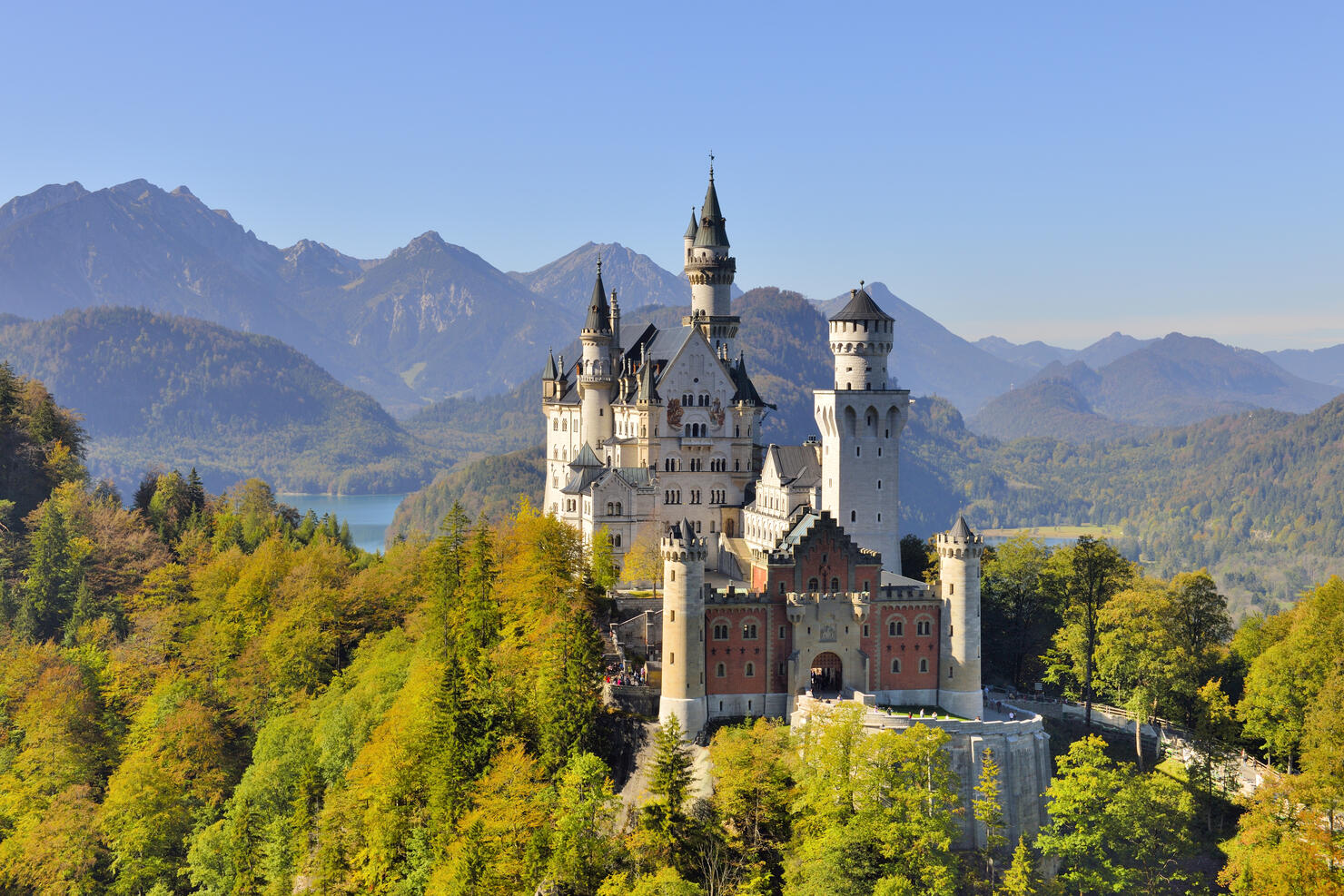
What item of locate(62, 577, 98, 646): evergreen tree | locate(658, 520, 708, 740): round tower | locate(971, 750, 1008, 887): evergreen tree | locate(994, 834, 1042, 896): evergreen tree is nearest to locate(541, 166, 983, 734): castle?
locate(658, 520, 708, 740): round tower

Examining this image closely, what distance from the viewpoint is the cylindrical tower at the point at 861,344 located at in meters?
80.9

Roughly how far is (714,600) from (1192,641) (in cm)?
3133

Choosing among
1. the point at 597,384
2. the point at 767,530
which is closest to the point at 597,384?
the point at 597,384

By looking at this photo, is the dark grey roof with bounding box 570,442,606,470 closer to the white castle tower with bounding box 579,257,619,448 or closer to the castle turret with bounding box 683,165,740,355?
the white castle tower with bounding box 579,257,619,448

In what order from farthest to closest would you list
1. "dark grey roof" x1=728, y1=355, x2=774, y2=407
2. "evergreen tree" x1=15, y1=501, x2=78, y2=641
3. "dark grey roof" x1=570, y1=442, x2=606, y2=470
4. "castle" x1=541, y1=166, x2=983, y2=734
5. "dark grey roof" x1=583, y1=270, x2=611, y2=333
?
"dark grey roof" x1=583, y1=270, x2=611, y2=333 → "evergreen tree" x1=15, y1=501, x2=78, y2=641 → "dark grey roof" x1=728, y1=355, x2=774, y2=407 → "dark grey roof" x1=570, y1=442, x2=606, y2=470 → "castle" x1=541, y1=166, x2=983, y2=734

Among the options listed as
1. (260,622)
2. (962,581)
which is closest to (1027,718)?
(962,581)

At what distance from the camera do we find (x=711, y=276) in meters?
104

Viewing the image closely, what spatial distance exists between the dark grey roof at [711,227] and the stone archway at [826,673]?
44.3m

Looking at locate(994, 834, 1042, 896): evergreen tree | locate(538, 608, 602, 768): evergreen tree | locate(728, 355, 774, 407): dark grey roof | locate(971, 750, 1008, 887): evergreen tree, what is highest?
locate(728, 355, 774, 407): dark grey roof

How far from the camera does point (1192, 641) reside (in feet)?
261

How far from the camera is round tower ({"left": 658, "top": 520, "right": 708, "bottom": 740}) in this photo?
66.1 meters

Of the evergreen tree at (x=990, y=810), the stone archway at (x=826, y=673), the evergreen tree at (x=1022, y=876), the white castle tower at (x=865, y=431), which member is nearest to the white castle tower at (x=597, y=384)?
the white castle tower at (x=865, y=431)

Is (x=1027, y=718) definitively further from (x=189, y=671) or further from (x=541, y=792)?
(x=189, y=671)

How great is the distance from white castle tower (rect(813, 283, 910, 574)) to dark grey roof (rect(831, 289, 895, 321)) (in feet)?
0.18
